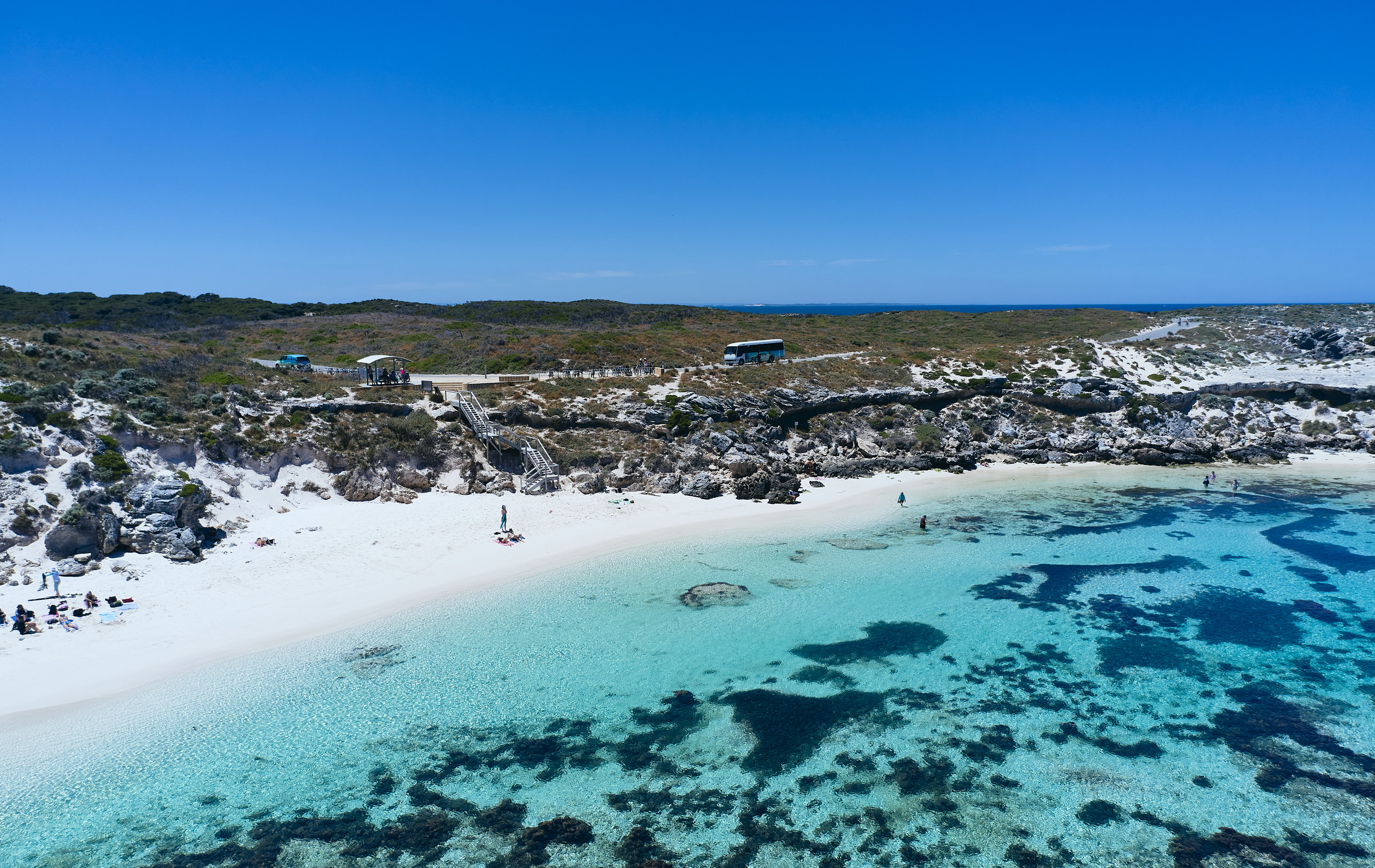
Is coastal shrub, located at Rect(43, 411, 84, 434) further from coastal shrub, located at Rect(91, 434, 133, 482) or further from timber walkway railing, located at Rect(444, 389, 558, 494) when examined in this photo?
timber walkway railing, located at Rect(444, 389, 558, 494)

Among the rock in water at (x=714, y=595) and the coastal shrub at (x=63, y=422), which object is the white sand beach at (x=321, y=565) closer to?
the rock in water at (x=714, y=595)

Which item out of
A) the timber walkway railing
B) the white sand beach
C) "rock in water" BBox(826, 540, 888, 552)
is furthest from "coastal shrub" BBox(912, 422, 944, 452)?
the timber walkway railing

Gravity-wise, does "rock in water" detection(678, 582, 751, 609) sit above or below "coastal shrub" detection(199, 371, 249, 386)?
below

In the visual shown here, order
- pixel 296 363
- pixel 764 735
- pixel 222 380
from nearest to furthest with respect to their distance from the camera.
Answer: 1. pixel 764 735
2. pixel 222 380
3. pixel 296 363

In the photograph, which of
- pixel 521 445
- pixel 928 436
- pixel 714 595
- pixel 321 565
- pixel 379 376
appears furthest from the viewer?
pixel 928 436

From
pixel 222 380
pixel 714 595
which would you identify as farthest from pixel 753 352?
pixel 222 380

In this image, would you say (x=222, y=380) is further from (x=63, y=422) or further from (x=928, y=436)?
(x=928, y=436)

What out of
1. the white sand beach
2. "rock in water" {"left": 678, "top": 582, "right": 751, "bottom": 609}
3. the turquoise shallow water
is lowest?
the turquoise shallow water
